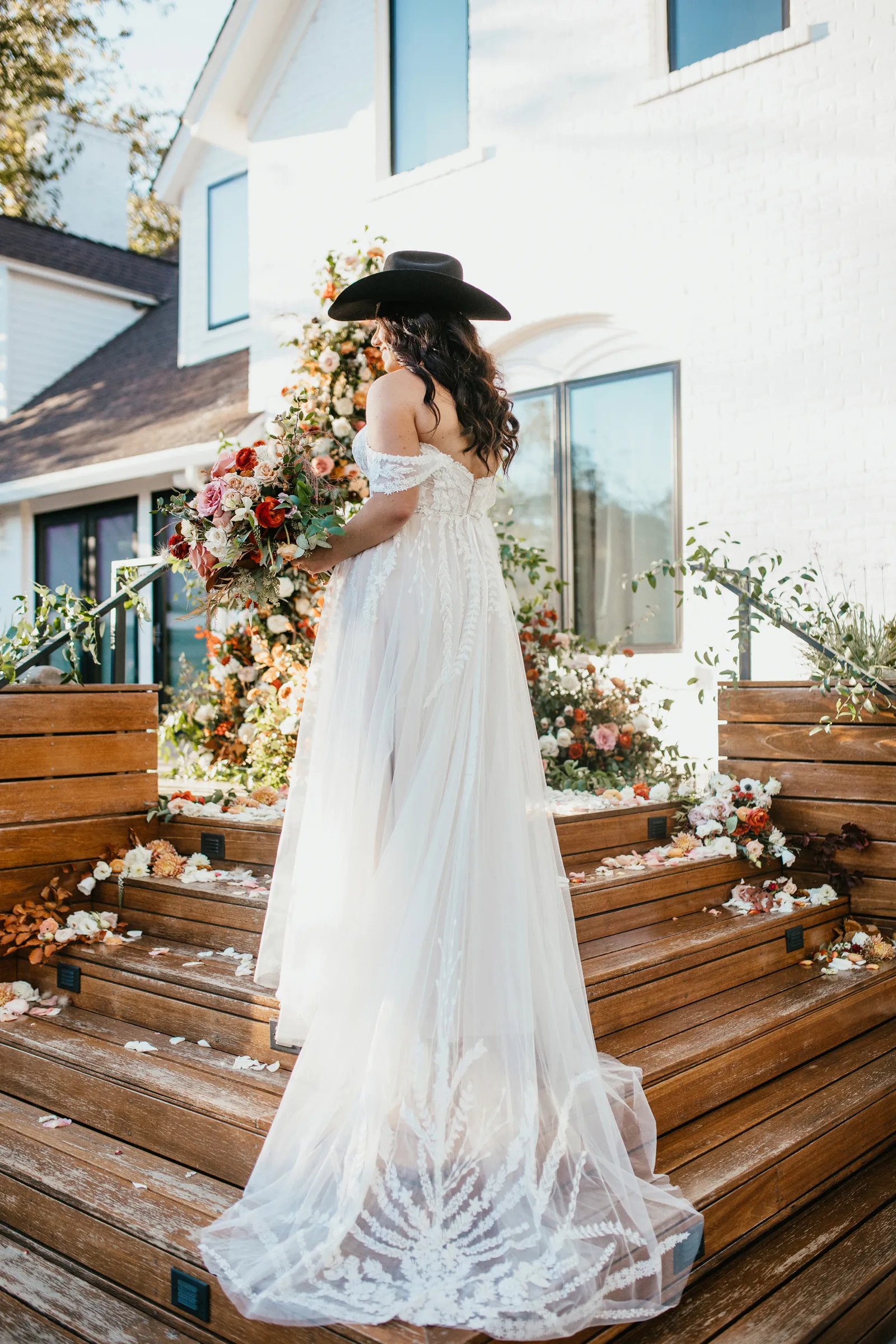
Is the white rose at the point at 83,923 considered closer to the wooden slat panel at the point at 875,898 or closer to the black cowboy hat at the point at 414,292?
the black cowboy hat at the point at 414,292

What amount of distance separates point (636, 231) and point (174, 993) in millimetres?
Result: 5296

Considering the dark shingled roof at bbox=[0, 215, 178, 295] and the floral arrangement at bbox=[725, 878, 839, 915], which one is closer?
the floral arrangement at bbox=[725, 878, 839, 915]

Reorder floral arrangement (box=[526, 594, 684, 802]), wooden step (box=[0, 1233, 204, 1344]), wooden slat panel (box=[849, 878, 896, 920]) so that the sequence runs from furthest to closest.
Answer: floral arrangement (box=[526, 594, 684, 802])
wooden slat panel (box=[849, 878, 896, 920])
wooden step (box=[0, 1233, 204, 1344])

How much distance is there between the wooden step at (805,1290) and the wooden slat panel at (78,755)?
3.09 metres

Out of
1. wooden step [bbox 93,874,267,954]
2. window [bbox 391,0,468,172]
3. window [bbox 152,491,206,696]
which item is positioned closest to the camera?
wooden step [bbox 93,874,267,954]

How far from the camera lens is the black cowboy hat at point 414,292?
2.87 meters

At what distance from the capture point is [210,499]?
307 cm

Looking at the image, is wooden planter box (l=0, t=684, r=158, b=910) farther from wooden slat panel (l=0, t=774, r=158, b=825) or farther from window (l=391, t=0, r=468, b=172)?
window (l=391, t=0, r=468, b=172)

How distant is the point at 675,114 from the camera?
663 cm

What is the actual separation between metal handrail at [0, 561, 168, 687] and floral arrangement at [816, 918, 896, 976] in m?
3.14

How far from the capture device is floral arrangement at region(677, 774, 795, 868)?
4.98 metres

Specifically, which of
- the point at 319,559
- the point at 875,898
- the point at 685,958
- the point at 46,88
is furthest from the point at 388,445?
the point at 46,88

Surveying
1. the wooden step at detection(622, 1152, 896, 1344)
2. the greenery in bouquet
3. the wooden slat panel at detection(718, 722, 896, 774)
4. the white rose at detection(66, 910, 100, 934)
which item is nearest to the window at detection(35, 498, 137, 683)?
the greenery in bouquet

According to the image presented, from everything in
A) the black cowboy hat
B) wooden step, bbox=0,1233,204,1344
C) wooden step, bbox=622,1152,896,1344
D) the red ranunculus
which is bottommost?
wooden step, bbox=622,1152,896,1344
